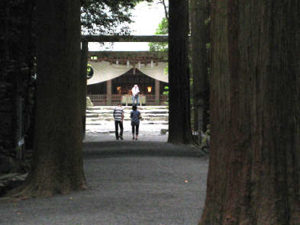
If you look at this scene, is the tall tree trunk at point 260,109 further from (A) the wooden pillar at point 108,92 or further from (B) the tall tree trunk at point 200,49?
(A) the wooden pillar at point 108,92

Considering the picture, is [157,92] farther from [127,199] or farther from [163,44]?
[127,199]

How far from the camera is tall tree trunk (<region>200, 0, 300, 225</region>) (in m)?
3.29

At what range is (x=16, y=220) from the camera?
18.3 feet

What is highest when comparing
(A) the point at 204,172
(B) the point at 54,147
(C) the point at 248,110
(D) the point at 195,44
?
(D) the point at 195,44

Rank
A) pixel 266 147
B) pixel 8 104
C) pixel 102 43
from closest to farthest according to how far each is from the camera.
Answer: pixel 266 147 < pixel 8 104 < pixel 102 43

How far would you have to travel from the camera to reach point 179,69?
16797mm

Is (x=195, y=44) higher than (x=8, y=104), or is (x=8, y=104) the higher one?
(x=195, y=44)

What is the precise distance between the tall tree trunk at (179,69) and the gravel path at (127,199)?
5.27 metres

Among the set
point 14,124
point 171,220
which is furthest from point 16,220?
point 14,124

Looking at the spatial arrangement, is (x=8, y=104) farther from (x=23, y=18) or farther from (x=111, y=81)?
(x=111, y=81)

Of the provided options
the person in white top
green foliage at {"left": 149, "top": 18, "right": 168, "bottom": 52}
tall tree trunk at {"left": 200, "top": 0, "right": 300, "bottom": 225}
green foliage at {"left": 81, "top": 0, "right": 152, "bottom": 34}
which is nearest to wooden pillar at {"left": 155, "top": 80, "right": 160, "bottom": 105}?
the person in white top

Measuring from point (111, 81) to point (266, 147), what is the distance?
35.0 metres

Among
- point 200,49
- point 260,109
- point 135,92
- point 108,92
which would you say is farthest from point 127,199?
point 108,92

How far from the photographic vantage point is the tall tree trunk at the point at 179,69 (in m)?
16.6
